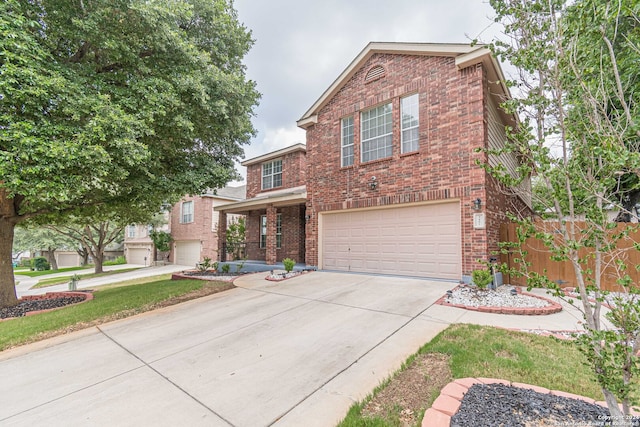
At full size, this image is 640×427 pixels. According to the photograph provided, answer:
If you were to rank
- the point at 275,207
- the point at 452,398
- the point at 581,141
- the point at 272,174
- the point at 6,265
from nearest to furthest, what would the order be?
the point at 581,141 < the point at 452,398 < the point at 6,265 < the point at 275,207 < the point at 272,174

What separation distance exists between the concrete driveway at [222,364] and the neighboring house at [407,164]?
2398 mm

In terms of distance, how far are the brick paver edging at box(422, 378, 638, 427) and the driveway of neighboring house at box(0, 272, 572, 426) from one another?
791 millimetres

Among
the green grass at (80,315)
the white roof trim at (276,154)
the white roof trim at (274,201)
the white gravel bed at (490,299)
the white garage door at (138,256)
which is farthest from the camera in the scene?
the white garage door at (138,256)

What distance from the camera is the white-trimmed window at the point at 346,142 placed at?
10.5 metres

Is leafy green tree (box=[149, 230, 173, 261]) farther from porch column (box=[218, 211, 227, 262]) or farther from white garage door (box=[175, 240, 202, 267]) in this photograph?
porch column (box=[218, 211, 227, 262])

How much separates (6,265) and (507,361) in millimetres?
12034

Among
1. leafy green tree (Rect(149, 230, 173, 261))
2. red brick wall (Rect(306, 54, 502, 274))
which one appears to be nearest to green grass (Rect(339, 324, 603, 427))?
red brick wall (Rect(306, 54, 502, 274))

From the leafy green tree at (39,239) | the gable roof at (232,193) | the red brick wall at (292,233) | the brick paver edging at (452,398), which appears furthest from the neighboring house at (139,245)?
the brick paver edging at (452,398)

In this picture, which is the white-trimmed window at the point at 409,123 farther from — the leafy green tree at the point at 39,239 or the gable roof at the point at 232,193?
the leafy green tree at the point at 39,239

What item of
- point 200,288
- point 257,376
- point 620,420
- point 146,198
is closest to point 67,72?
point 146,198

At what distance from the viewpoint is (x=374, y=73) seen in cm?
995

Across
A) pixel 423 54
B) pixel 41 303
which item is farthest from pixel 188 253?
pixel 423 54

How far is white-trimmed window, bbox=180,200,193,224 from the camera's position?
22.0m

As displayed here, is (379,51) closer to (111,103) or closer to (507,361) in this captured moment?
(111,103)
